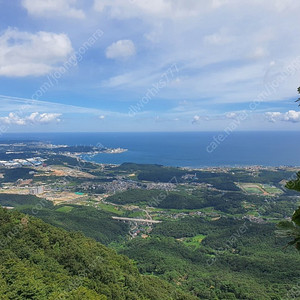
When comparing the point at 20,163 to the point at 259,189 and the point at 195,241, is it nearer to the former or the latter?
the point at 195,241

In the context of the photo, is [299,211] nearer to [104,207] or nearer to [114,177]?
[104,207]

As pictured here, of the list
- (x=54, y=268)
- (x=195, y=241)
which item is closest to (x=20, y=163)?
(x=195, y=241)

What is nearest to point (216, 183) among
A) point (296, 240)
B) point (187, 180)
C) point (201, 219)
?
point (187, 180)

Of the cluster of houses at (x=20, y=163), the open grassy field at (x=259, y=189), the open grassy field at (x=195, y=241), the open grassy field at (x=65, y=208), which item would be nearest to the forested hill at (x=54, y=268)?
the open grassy field at (x=195, y=241)

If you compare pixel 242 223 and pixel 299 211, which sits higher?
pixel 299 211

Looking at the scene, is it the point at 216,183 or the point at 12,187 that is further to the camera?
the point at 216,183

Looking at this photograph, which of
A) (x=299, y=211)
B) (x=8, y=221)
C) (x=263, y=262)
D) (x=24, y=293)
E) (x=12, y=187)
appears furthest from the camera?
(x=12, y=187)

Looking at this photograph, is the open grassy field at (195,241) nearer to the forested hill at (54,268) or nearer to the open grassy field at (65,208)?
the forested hill at (54,268)

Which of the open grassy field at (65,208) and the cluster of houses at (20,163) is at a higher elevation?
the cluster of houses at (20,163)
